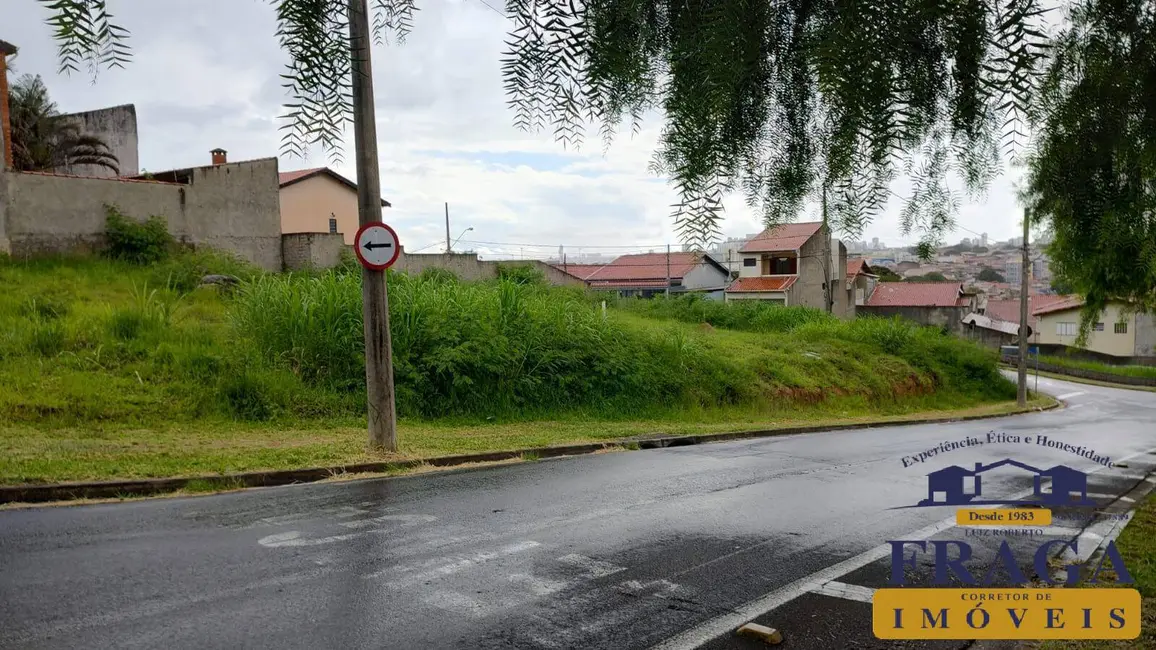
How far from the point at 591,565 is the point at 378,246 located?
560cm

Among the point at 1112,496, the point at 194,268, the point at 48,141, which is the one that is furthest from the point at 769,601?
the point at 48,141

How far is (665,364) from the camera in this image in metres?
19.6

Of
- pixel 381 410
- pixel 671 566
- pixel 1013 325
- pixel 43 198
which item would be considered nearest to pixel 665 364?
pixel 381 410

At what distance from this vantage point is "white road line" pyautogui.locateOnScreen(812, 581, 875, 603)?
5336 millimetres

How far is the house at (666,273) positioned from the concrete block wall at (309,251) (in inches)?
315

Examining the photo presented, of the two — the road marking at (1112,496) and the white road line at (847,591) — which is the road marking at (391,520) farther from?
the road marking at (1112,496)

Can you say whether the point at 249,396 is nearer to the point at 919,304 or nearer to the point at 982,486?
the point at 982,486

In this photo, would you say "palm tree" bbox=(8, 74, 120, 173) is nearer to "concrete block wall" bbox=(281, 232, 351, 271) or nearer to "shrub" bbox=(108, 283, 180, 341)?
"concrete block wall" bbox=(281, 232, 351, 271)

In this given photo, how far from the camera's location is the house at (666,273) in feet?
7.32

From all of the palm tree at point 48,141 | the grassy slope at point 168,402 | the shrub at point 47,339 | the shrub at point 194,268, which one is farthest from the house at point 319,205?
the shrub at point 47,339

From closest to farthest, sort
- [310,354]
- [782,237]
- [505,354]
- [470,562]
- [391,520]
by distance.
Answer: [782,237] → [470,562] → [391,520] → [310,354] → [505,354]

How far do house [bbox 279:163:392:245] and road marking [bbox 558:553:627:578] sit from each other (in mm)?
26526

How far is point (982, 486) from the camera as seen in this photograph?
986cm

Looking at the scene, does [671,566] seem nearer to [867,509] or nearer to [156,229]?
[867,509]
